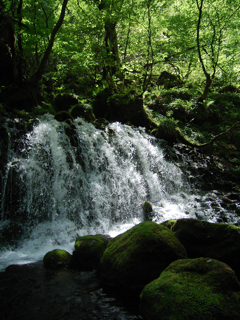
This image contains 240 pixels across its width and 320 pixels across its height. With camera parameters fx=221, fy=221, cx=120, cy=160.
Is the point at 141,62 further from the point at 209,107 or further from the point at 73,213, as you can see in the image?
the point at 73,213

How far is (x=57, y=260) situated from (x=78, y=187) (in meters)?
3.18

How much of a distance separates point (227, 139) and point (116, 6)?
29.7 feet

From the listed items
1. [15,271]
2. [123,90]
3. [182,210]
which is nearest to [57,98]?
[123,90]

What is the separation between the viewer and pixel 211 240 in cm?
411

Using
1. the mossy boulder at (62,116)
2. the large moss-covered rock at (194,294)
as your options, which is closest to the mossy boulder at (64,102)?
the mossy boulder at (62,116)

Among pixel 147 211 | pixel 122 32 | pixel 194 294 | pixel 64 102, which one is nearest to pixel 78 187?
pixel 147 211

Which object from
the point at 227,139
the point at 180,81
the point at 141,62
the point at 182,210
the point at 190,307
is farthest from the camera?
the point at 180,81

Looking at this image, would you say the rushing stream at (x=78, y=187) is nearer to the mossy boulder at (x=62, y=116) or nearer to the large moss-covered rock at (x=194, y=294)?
the mossy boulder at (x=62, y=116)

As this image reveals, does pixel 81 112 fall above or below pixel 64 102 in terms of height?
below

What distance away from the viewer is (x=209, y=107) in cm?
1424

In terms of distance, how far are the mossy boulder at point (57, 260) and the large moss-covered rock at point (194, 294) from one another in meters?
2.12

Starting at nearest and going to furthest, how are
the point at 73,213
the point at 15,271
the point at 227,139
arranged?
the point at 15,271 < the point at 73,213 < the point at 227,139

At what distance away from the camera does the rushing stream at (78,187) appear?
6.25 m

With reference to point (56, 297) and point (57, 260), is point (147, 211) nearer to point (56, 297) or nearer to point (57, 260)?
point (57, 260)
